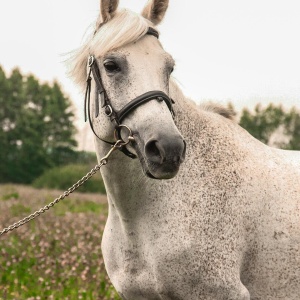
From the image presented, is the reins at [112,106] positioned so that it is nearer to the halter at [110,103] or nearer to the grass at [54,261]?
the halter at [110,103]

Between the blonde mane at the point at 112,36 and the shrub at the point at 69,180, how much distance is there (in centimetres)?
2686

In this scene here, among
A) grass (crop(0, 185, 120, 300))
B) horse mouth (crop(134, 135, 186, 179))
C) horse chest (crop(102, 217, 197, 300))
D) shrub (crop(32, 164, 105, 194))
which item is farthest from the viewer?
shrub (crop(32, 164, 105, 194))

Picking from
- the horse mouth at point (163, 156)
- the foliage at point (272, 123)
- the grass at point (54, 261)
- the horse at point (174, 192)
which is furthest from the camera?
the foliage at point (272, 123)

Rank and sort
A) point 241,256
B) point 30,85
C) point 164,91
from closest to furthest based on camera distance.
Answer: point 164,91 → point 241,256 → point 30,85

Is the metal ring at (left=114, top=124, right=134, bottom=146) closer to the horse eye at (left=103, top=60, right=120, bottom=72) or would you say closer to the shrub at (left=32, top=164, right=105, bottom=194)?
the horse eye at (left=103, top=60, right=120, bottom=72)

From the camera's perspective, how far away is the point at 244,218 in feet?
12.5

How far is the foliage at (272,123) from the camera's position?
135ft

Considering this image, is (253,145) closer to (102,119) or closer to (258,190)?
(258,190)

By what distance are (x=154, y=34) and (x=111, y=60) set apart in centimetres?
41

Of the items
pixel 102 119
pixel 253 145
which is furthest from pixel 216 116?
pixel 102 119

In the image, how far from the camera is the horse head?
10.7ft

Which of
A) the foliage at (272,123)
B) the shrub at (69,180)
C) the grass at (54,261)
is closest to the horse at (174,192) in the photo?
the grass at (54,261)

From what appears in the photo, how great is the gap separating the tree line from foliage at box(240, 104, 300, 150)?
14351 millimetres

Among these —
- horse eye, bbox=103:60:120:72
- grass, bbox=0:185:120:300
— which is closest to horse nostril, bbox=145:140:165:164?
horse eye, bbox=103:60:120:72
